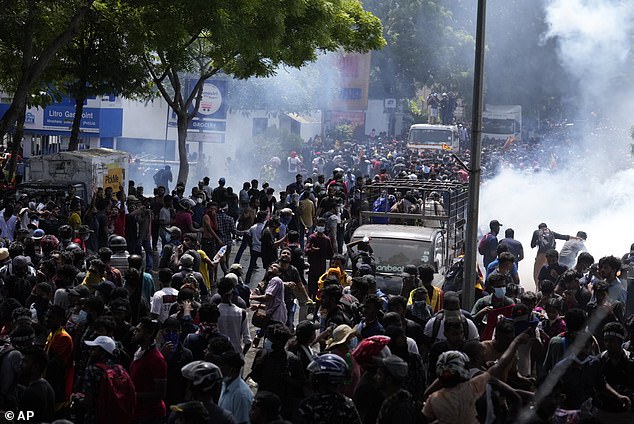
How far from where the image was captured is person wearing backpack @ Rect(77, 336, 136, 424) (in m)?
6.88

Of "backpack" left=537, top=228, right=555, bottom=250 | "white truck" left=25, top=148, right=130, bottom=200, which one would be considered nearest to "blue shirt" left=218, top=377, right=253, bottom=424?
"backpack" left=537, top=228, right=555, bottom=250

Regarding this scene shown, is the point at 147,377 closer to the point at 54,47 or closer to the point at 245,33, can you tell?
the point at 54,47

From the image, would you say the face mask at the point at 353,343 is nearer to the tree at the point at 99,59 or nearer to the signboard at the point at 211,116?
the tree at the point at 99,59

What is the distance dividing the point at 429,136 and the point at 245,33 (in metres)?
27.1

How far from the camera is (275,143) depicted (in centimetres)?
4603

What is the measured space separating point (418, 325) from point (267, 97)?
44.0 m

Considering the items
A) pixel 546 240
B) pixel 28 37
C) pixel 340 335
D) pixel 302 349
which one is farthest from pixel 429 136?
pixel 302 349

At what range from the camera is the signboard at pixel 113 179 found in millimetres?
23203

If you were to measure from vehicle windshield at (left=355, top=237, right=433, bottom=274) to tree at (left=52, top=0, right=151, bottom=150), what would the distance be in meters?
9.23

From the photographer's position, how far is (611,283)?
38.0 feet

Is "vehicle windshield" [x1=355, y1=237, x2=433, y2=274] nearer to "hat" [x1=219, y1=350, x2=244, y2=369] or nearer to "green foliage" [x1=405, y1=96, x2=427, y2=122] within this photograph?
"hat" [x1=219, y1=350, x2=244, y2=369]

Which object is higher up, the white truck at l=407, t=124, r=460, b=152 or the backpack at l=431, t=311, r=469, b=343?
the white truck at l=407, t=124, r=460, b=152

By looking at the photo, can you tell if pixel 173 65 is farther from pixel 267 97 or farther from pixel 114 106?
pixel 267 97
